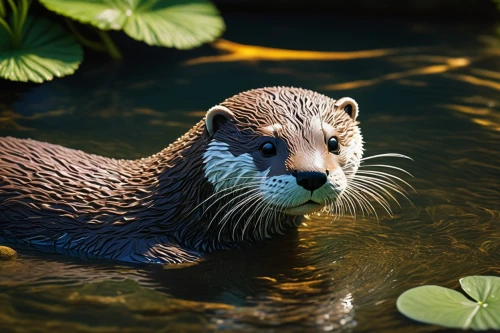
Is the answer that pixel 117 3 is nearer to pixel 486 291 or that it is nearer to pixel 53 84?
pixel 53 84

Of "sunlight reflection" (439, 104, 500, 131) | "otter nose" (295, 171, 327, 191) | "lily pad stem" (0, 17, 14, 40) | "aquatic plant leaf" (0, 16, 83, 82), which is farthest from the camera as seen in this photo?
"lily pad stem" (0, 17, 14, 40)

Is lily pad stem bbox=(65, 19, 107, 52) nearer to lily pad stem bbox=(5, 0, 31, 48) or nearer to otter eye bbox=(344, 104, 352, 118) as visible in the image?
lily pad stem bbox=(5, 0, 31, 48)

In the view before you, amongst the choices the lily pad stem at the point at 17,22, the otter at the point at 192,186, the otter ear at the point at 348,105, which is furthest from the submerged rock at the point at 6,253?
the lily pad stem at the point at 17,22

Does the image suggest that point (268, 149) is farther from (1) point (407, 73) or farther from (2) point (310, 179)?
(1) point (407, 73)

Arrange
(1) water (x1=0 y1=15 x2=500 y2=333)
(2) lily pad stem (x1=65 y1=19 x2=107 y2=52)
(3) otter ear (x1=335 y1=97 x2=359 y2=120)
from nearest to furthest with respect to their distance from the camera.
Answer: (1) water (x1=0 y1=15 x2=500 y2=333) < (3) otter ear (x1=335 y1=97 x2=359 y2=120) < (2) lily pad stem (x1=65 y1=19 x2=107 y2=52)

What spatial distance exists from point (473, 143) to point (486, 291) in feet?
7.81

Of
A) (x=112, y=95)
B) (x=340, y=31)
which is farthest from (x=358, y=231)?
(x=340, y=31)

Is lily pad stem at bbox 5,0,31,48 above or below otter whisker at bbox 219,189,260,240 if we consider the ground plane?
above

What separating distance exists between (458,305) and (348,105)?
1397 millimetres

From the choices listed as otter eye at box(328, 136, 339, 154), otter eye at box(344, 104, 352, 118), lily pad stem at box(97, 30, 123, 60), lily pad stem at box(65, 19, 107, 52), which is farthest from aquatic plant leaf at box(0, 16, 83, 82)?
otter eye at box(328, 136, 339, 154)

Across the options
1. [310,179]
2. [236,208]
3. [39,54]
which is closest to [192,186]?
[236,208]

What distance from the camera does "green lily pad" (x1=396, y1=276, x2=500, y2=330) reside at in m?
4.10

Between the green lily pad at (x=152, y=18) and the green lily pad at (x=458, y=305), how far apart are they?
3996 mm

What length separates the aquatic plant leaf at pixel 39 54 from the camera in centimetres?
707
